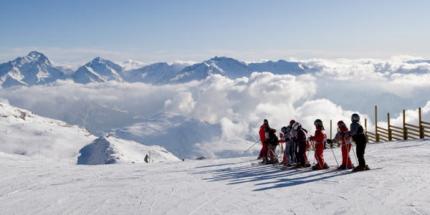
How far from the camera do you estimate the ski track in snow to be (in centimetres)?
1286

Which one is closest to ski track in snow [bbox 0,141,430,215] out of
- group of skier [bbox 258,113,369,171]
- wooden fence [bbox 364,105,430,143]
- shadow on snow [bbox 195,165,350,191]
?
shadow on snow [bbox 195,165,350,191]

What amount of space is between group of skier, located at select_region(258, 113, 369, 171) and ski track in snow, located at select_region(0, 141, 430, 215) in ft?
2.76

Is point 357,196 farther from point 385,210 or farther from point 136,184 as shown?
point 136,184

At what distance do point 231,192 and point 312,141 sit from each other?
7.05 metres

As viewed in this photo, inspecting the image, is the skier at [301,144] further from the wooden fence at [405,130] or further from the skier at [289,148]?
the wooden fence at [405,130]

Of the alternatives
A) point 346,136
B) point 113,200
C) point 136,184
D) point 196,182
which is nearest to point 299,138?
point 346,136

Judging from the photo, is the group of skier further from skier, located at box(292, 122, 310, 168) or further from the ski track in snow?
the ski track in snow

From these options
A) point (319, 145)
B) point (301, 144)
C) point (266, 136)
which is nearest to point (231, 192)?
point (319, 145)

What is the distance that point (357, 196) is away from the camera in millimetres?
13648

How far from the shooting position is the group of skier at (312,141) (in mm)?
18766

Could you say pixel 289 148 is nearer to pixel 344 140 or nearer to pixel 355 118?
pixel 344 140

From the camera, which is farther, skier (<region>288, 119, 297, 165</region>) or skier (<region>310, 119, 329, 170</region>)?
skier (<region>288, 119, 297, 165</region>)

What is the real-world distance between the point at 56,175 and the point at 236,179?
345 inches

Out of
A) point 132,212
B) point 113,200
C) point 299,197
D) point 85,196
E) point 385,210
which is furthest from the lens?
point 85,196
